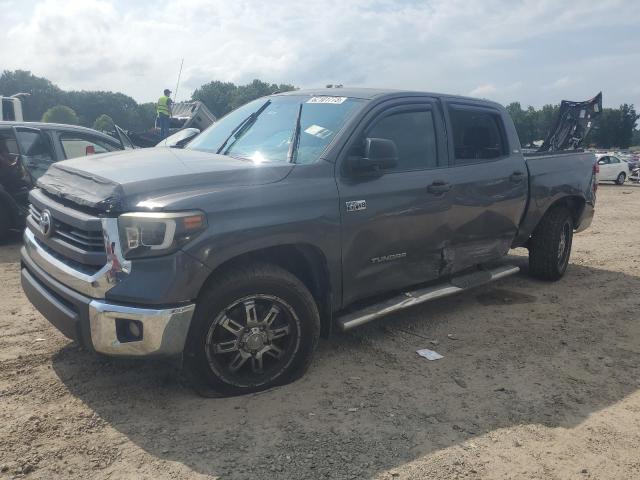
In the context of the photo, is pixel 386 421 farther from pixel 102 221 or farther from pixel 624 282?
pixel 624 282

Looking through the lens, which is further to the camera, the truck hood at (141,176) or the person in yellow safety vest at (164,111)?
the person in yellow safety vest at (164,111)

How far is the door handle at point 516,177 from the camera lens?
16.8 ft

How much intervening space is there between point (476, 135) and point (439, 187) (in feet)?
3.51

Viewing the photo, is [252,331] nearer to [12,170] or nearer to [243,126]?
[243,126]

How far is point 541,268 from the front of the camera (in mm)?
6141

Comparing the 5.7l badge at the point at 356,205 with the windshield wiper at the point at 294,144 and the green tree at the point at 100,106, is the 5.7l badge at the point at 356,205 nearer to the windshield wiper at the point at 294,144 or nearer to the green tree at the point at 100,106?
the windshield wiper at the point at 294,144

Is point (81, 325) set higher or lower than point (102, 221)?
lower

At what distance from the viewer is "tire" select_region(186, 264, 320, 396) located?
3.12 meters

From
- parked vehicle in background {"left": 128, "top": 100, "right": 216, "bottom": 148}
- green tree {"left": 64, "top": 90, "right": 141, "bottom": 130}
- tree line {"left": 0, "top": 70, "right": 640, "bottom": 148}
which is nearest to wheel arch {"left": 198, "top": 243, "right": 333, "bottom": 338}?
parked vehicle in background {"left": 128, "top": 100, "right": 216, "bottom": 148}

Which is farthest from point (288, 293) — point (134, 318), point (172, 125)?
point (172, 125)

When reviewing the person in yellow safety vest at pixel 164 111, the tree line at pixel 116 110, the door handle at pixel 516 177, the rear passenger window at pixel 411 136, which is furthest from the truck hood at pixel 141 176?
the tree line at pixel 116 110

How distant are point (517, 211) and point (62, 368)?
420 centimetres

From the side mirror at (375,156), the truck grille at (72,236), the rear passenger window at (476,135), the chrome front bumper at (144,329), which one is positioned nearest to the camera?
the chrome front bumper at (144,329)

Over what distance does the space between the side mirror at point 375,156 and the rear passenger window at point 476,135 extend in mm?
1188
